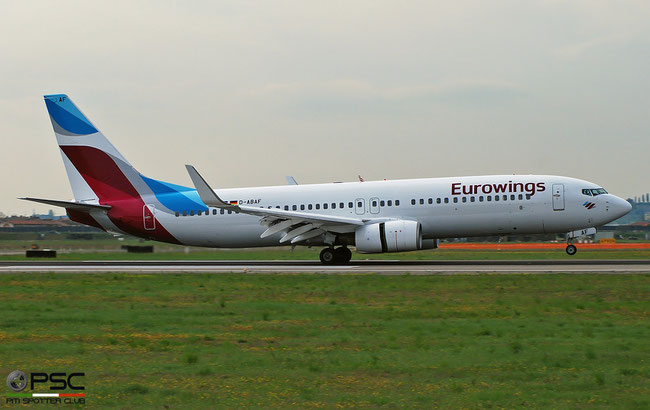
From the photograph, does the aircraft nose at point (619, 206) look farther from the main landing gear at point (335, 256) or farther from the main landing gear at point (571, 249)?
the main landing gear at point (335, 256)

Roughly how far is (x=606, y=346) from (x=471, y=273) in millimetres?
14915

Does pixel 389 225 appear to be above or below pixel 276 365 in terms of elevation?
above

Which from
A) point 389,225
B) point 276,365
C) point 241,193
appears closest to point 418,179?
point 389,225

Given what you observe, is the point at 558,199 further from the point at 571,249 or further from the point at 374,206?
the point at 374,206

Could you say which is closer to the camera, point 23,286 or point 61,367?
point 61,367

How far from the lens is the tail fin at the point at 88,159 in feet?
126

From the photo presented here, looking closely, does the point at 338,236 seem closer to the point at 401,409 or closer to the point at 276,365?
the point at 276,365

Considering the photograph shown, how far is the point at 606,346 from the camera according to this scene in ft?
40.6

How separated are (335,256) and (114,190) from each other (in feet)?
39.8

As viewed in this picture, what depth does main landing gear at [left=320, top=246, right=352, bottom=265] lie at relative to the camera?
35219 millimetres

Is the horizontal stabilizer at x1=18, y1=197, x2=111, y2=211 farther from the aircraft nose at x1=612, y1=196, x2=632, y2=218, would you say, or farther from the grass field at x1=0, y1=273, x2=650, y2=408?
the aircraft nose at x1=612, y1=196, x2=632, y2=218

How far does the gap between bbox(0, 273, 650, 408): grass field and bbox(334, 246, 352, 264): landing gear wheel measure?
12.4 metres

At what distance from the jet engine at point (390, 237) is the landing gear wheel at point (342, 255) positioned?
201cm

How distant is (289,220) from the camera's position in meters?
34.3
